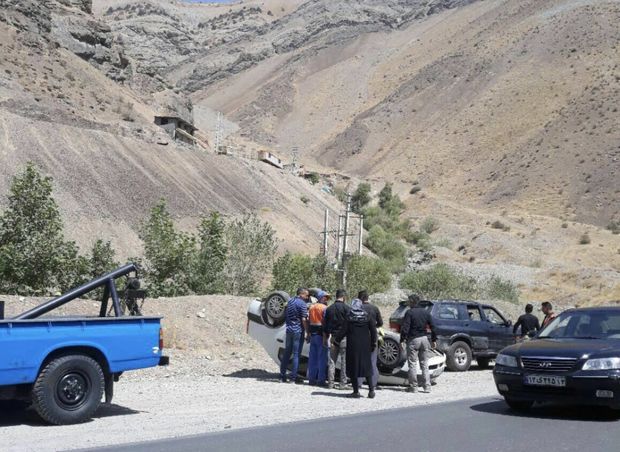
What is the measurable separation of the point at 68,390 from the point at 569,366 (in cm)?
658

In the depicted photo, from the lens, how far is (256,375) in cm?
1634

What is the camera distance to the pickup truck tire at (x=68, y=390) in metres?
9.97

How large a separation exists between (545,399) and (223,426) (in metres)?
4.32

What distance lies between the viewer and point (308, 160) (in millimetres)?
111938

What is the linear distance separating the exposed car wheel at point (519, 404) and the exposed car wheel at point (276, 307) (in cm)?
560

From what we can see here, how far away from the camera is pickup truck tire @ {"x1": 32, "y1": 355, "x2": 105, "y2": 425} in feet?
32.7

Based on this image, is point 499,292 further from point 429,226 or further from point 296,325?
point 429,226

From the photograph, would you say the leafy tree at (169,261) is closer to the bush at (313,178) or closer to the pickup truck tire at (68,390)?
the pickup truck tire at (68,390)

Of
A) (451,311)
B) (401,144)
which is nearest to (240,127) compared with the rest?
(401,144)

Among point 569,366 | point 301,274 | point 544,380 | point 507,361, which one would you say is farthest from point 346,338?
point 301,274

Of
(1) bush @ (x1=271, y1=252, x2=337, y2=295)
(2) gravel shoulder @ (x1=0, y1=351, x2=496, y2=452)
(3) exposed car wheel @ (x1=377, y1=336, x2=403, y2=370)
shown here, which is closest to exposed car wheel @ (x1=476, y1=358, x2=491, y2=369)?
(2) gravel shoulder @ (x1=0, y1=351, x2=496, y2=452)

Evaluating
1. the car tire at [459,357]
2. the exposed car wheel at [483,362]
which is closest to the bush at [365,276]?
the exposed car wheel at [483,362]

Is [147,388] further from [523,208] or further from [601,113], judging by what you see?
[601,113]

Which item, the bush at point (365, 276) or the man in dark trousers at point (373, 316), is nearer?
the man in dark trousers at point (373, 316)
